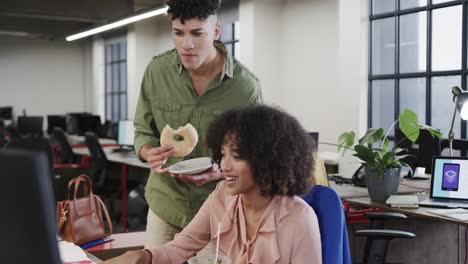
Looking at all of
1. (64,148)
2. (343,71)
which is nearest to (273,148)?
(343,71)

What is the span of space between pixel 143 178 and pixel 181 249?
5316mm

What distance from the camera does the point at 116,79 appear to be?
1394cm

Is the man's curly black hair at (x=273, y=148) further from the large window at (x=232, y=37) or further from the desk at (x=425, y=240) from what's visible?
the large window at (x=232, y=37)

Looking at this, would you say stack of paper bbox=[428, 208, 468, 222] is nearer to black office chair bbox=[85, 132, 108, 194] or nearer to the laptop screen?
the laptop screen

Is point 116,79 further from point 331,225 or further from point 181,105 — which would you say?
point 331,225

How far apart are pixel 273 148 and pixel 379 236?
1364mm

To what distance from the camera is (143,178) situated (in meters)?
7.17

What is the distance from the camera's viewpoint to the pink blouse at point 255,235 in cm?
174

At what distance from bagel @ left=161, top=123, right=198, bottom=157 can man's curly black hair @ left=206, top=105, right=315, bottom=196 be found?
40 centimetres

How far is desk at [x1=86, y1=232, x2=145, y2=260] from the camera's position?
2963mm

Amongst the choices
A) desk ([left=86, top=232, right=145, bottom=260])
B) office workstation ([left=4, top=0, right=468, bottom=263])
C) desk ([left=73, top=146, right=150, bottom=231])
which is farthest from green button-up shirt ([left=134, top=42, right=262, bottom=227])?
desk ([left=73, top=146, right=150, bottom=231])

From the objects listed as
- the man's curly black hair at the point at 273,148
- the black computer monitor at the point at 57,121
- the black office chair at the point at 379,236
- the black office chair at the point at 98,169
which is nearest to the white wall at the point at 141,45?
the black computer monitor at the point at 57,121

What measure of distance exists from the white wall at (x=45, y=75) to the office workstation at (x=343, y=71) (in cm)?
210

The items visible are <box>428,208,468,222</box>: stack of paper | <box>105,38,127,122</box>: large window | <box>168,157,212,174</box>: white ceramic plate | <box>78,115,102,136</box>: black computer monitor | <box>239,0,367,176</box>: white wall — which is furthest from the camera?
<box>105,38,127,122</box>: large window
